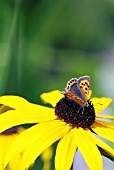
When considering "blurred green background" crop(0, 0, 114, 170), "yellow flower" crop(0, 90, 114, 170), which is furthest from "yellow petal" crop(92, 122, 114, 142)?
"blurred green background" crop(0, 0, 114, 170)

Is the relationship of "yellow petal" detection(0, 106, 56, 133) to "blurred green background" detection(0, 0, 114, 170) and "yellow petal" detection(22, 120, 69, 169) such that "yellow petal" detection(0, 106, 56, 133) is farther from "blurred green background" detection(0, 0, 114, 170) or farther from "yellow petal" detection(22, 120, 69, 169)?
"blurred green background" detection(0, 0, 114, 170)

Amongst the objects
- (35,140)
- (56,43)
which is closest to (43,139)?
(35,140)

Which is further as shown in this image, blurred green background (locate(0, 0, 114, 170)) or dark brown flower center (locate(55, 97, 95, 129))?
blurred green background (locate(0, 0, 114, 170))

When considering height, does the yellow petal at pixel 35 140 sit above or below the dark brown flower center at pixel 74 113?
below

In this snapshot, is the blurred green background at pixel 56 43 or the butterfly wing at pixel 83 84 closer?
the butterfly wing at pixel 83 84

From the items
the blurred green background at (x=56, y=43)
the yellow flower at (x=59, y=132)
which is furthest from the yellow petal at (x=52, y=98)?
the blurred green background at (x=56, y=43)

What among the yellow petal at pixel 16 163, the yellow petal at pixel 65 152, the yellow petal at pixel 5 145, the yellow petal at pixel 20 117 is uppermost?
the yellow petal at pixel 20 117

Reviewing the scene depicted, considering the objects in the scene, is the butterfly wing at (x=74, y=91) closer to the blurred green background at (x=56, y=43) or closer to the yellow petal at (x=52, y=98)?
the yellow petal at (x=52, y=98)

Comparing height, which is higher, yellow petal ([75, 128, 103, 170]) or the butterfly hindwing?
the butterfly hindwing
